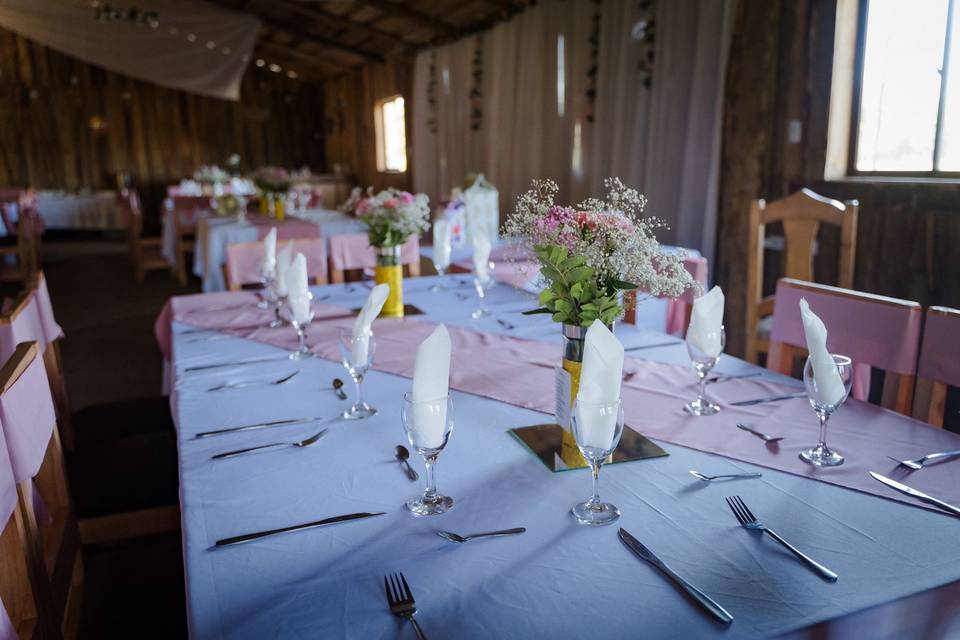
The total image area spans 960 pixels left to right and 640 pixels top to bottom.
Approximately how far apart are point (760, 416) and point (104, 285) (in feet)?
23.2

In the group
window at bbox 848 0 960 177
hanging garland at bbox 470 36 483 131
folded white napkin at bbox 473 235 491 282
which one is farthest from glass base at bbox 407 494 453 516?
hanging garland at bbox 470 36 483 131

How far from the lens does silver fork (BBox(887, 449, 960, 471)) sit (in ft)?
3.73

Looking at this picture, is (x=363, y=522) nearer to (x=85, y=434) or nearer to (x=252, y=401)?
(x=252, y=401)

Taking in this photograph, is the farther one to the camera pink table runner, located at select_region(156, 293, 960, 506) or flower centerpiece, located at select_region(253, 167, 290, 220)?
flower centerpiece, located at select_region(253, 167, 290, 220)

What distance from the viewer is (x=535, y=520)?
100 centimetres

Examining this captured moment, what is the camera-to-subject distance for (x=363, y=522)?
1004 mm

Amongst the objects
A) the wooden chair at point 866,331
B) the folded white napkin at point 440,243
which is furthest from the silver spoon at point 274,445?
the folded white napkin at point 440,243

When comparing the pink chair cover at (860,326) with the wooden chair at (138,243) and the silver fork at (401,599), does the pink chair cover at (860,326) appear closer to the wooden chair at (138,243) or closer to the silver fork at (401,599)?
the silver fork at (401,599)

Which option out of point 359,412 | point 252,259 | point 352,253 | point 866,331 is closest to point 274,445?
point 359,412

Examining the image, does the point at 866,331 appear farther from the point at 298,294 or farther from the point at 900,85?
the point at 900,85

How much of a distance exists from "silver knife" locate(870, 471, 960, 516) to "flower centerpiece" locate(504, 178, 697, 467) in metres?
0.43

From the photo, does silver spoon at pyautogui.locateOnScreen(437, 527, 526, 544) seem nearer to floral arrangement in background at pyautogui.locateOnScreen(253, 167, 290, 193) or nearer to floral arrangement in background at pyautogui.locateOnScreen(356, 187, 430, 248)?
floral arrangement in background at pyautogui.locateOnScreen(356, 187, 430, 248)

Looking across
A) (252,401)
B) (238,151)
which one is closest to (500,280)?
(252,401)

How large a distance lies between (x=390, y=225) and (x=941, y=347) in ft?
4.80
